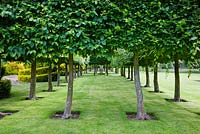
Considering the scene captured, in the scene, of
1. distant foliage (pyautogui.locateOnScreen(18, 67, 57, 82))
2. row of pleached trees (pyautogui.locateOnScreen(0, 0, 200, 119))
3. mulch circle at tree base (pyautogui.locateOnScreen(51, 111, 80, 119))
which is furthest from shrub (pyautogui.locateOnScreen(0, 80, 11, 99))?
distant foliage (pyautogui.locateOnScreen(18, 67, 57, 82))

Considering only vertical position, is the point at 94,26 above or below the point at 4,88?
above

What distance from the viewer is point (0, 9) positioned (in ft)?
23.6

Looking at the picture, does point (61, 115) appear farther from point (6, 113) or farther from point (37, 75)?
point (37, 75)

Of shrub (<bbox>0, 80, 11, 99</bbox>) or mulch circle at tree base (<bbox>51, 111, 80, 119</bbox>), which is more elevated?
shrub (<bbox>0, 80, 11, 99</bbox>)

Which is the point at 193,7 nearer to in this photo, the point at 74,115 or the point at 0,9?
the point at 0,9

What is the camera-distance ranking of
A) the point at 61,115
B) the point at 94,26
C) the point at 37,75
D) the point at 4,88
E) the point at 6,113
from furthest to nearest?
the point at 37,75 < the point at 4,88 < the point at 6,113 < the point at 61,115 < the point at 94,26

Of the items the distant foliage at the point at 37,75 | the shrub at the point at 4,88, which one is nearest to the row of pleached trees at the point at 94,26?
the shrub at the point at 4,88

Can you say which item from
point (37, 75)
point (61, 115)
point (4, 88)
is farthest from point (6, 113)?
point (37, 75)

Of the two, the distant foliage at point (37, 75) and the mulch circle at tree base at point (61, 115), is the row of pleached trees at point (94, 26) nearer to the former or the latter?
the mulch circle at tree base at point (61, 115)

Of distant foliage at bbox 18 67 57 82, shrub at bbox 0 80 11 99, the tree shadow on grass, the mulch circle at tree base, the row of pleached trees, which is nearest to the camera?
the row of pleached trees

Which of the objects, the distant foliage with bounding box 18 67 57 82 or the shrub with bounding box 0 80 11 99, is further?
the distant foliage with bounding box 18 67 57 82

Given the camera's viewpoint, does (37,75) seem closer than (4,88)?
No

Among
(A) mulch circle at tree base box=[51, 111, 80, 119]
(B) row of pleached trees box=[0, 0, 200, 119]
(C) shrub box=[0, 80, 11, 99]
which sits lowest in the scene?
(A) mulch circle at tree base box=[51, 111, 80, 119]

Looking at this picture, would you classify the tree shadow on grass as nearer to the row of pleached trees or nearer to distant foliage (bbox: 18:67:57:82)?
the row of pleached trees
